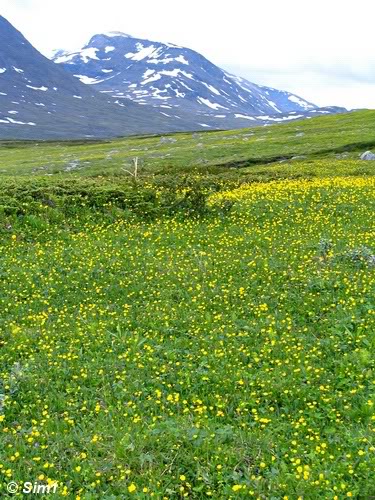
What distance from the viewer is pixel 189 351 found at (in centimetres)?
1170

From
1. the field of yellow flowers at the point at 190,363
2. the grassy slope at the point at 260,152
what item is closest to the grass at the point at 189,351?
the field of yellow flowers at the point at 190,363

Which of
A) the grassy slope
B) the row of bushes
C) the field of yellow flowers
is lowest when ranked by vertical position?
the field of yellow flowers

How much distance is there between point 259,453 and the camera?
8.05 meters

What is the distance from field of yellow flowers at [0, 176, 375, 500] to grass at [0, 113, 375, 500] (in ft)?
0.13

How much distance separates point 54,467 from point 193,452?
2.37 meters

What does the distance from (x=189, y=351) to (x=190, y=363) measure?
0.56 meters

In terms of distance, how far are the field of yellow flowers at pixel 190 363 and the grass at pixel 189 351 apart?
0.13 feet

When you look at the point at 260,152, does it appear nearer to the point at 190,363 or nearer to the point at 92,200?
the point at 92,200

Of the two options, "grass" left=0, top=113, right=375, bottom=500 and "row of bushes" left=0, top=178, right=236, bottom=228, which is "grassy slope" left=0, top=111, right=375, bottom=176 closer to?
"row of bushes" left=0, top=178, right=236, bottom=228

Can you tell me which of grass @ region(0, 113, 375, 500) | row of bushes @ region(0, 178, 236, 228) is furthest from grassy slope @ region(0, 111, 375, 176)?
grass @ region(0, 113, 375, 500)

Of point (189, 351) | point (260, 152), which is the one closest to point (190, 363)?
point (189, 351)

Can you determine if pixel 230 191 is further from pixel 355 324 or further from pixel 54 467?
pixel 54 467

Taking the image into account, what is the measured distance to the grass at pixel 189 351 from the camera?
309 inches

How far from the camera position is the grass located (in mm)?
7859
